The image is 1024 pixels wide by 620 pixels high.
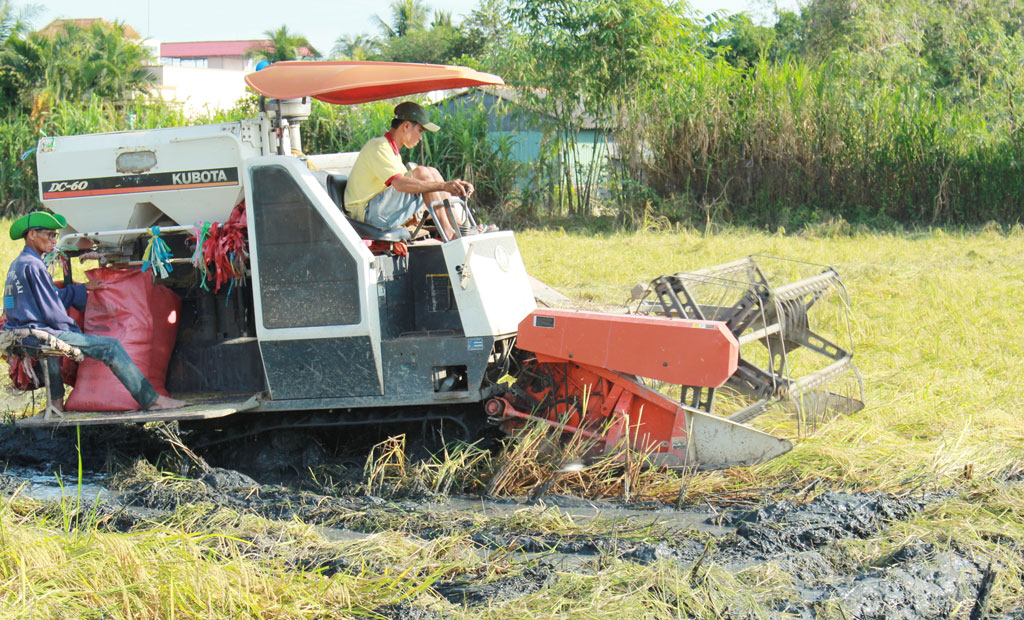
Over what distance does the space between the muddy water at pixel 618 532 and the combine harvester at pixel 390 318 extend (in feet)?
1.49

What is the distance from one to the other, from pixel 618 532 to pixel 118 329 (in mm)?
3259

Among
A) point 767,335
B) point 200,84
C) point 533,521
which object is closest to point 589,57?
point 767,335

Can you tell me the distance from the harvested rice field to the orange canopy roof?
2.03 m

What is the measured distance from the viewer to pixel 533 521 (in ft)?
16.0

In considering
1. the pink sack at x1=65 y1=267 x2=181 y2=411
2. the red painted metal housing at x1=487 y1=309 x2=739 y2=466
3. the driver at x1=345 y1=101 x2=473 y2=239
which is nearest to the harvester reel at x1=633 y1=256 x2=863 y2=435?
the red painted metal housing at x1=487 y1=309 x2=739 y2=466

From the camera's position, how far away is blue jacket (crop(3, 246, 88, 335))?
5.63 metres

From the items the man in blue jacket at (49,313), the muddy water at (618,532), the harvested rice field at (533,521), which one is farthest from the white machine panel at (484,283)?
the man in blue jacket at (49,313)

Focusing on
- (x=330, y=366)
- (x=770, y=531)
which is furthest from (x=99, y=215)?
(x=770, y=531)

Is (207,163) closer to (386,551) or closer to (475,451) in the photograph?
(475,451)

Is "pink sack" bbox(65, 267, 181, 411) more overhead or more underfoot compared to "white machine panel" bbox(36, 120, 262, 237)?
more underfoot

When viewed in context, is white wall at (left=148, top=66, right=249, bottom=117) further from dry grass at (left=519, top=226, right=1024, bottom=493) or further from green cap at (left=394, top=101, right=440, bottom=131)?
green cap at (left=394, top=101, right=440, bottom=131)

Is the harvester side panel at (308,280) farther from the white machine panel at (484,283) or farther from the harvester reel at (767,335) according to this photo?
the harvester reel at (767,335)

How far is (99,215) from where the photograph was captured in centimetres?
595

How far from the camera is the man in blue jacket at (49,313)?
5.64m
